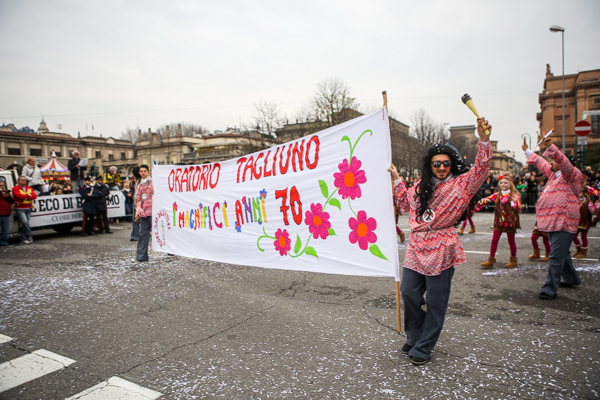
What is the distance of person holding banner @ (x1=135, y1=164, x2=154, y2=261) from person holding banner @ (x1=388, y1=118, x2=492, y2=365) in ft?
18.3

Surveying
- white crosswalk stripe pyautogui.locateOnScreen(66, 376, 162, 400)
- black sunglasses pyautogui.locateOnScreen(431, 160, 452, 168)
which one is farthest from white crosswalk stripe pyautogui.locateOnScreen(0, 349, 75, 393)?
black sunglasses pyautogui.locateOnScreen(431, 160, 452, 168)

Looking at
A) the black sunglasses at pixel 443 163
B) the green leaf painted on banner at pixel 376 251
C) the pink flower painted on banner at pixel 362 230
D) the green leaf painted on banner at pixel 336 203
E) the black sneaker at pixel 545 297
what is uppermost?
the black sunglasses at pixel 443 163

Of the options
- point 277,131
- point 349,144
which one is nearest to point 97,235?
point 349,144

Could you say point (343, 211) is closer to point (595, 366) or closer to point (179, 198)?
point (595, 366)

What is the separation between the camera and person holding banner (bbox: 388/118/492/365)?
2943 mm

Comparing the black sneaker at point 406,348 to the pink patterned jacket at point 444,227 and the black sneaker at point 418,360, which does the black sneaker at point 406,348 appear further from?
the pink patterned jacket at point 444,227

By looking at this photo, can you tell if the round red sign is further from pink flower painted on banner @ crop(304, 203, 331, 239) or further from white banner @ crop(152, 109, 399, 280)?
pink flower painted on banner @ crop(304, 203, 331, 239)

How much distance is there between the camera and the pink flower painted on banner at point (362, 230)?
12.0ft

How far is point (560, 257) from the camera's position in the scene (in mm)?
4609

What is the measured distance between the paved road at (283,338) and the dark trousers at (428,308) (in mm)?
172

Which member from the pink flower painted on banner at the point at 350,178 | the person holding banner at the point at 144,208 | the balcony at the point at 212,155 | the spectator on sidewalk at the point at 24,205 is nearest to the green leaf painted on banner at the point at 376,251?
the pink flower painted on banner at the point at 350,178

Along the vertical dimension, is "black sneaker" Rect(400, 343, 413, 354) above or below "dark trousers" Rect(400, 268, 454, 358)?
below

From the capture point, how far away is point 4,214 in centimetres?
960

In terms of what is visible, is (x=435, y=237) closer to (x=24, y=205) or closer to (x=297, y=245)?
(x=297, y=245)
